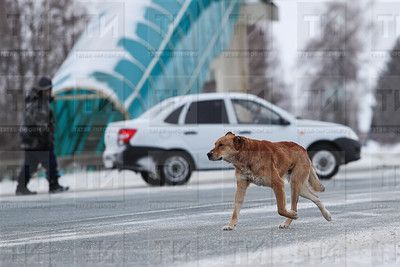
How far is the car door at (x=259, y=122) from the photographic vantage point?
1983 centimetres

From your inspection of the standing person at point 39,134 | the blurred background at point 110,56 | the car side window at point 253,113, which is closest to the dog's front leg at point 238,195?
the standing person at point 39,134

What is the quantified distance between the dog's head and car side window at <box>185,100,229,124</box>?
8.69 m

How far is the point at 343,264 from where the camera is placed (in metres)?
8.16

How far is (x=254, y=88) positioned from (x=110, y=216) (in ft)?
165

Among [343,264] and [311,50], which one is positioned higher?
[311,50]

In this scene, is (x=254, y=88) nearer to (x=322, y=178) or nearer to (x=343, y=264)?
(x=322, y=178)

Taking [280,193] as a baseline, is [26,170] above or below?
below

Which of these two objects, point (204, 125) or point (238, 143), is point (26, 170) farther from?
point (238, 143)

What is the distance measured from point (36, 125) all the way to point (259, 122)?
434cm

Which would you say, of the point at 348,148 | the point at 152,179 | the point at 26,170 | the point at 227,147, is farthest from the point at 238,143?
the point at 348,148

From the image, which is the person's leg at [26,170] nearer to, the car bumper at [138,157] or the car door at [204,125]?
the car bumper at [138,157]

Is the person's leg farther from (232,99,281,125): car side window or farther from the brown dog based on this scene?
the brown dog

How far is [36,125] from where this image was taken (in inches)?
734

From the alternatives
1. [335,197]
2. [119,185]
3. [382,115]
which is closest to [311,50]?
[382,115]
